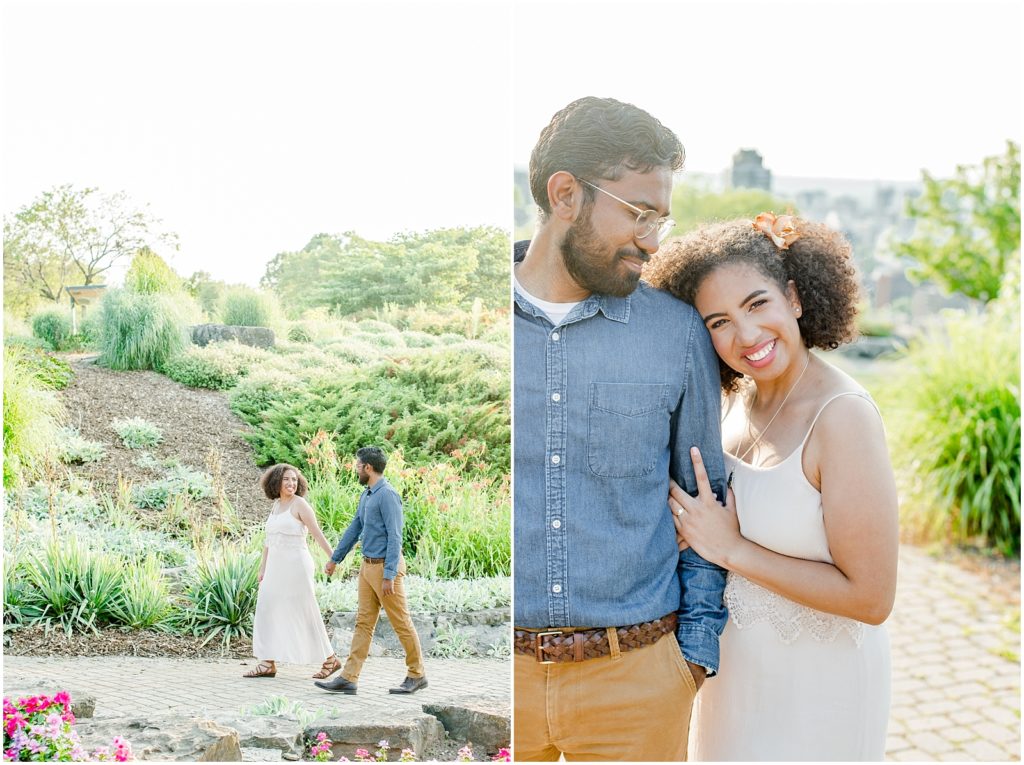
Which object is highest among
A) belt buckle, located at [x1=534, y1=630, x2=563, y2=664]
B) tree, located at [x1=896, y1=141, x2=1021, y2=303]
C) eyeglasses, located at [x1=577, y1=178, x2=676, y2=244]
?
tree, located at [x1=896, y1=141, x2=1021, y2=303]

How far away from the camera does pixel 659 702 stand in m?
1.70

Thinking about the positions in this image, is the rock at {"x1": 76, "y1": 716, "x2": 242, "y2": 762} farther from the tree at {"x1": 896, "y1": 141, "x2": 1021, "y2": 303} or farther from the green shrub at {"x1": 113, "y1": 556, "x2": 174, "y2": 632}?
the tree at {"x1": 896, "y1": 141, "x2": 1021, "y2": 303}

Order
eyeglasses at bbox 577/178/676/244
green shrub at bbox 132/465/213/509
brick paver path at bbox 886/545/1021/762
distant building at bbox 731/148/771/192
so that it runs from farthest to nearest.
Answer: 1. distant building at bbox 731/148/771/192
2. brick paver path at bbox 886/545/1021/762
3. green shrub at bbox 132/465/213/509
4. eyeglasses at bbox 577/178/676/244

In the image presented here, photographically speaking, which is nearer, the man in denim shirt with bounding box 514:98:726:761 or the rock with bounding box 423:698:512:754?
the man in denim shirt with bounding box 514:98:726:761

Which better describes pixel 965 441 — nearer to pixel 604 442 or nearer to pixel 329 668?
pixel 604 442

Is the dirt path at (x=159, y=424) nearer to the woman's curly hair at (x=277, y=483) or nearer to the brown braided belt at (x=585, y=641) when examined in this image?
the woman's curly hair at (x=277, y=483)

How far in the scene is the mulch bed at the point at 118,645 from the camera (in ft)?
6.02

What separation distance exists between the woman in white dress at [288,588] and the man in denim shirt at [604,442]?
0.44m

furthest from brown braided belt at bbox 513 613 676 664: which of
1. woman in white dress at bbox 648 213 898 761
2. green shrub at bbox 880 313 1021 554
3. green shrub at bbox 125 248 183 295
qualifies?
green shrub at bbox 880 313 1021 554

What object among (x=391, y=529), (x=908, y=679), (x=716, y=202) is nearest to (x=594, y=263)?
(x=391, y=529)

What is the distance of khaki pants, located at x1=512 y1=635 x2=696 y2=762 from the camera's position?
1.68 metres

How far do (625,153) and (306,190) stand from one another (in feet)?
2.22

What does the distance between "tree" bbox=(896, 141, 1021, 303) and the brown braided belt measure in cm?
625

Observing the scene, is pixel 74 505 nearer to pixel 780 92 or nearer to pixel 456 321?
pixel 456 321
